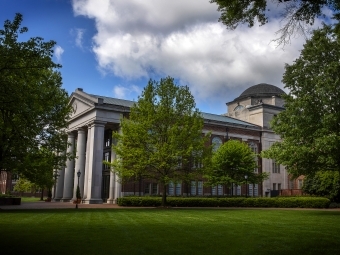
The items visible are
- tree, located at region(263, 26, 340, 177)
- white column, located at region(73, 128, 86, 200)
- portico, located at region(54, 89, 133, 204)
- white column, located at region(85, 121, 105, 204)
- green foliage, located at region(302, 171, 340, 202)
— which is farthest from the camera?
white column, located at region(73, 128, 86, 200)

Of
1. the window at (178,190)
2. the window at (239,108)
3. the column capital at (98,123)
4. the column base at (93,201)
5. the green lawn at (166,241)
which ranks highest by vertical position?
the window at (239,108)

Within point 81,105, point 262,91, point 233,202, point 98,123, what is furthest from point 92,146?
point 262,91

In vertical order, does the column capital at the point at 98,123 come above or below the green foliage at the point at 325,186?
above

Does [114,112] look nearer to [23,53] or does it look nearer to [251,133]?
[251,133]

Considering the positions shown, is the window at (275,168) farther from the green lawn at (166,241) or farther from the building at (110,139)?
the green lawn at (166,241)

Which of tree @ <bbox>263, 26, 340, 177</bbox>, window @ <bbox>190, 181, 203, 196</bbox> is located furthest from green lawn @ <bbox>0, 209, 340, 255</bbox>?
window @ <bbox>190, 181, 203, 196</bbox>

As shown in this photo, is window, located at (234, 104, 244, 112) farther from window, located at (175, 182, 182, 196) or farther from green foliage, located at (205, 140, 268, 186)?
green foliage, located at (205, 140, 268, 186)

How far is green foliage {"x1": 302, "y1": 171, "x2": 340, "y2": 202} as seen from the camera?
38.8 m

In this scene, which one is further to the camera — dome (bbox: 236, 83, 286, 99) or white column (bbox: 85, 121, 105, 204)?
dome (bbox: 236, 83, 286, 99)

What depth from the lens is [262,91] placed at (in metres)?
68.4

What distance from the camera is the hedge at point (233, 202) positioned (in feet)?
119

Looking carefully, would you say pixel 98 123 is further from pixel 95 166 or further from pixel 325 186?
pixel 325 186

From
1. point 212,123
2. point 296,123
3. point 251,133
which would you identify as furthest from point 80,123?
point 296,123

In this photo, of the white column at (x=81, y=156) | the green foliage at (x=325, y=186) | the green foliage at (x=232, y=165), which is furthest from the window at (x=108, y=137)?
the green foliage at (x=325, y=186)
